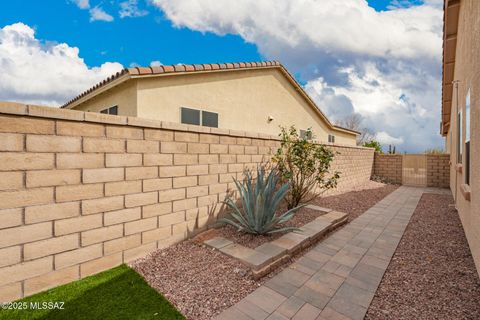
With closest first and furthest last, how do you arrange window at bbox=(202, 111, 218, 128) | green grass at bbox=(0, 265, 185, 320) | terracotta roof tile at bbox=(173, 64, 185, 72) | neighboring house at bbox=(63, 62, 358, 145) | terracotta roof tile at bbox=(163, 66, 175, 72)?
green grass at bbox=(0, 265, 185, 320)
neighboring house at bbox=(63, 62, 358, 145)
terracotta roof tile at bbox=(163, 66, 175, 72)
terracotta roof tile at bbox=(173, 64, 185, 72)
window at bbox=(202, 111, 218, 128)

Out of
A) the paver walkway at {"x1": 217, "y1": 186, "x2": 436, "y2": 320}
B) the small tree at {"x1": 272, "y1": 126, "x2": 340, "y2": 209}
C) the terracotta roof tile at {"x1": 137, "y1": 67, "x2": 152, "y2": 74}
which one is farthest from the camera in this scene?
the terracotta roof tile at {"x1": 137, "y1": 67, "x2": 152, "y2": 74}

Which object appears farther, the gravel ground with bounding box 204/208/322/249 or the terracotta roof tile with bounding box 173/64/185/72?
the terracotta roof tile with bounding box 173/64/185/72

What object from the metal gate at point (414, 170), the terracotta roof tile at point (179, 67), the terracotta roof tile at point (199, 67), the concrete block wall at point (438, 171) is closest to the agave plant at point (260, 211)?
the terracotta roof tile at point (179, 67)

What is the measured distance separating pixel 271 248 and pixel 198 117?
539 cm

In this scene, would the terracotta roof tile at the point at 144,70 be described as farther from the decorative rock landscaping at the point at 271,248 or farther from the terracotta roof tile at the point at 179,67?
the decorative rock landscaping at the point at 271,248

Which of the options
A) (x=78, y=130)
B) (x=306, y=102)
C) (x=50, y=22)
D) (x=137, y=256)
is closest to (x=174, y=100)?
(x=50, y=22)

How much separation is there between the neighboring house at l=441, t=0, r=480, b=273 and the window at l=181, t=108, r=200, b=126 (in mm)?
6595

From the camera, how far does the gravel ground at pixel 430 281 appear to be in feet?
7.78

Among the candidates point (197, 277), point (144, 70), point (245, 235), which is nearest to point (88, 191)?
point (197, 277)

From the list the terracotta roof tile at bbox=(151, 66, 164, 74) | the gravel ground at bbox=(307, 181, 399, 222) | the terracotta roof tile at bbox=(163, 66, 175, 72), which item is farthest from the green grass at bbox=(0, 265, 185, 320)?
the terracotta roof tile at bbox=(163, 66, 175, 72)

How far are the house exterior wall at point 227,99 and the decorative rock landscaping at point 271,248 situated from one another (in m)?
4.63

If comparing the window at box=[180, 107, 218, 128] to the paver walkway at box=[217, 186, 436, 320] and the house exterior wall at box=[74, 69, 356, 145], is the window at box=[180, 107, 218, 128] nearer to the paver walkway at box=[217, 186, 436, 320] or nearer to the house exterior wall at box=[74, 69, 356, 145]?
the house exterior wall at box=[74, 69, 356, 145]

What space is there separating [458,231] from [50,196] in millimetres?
7272

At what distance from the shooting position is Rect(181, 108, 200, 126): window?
7332 millimetres
